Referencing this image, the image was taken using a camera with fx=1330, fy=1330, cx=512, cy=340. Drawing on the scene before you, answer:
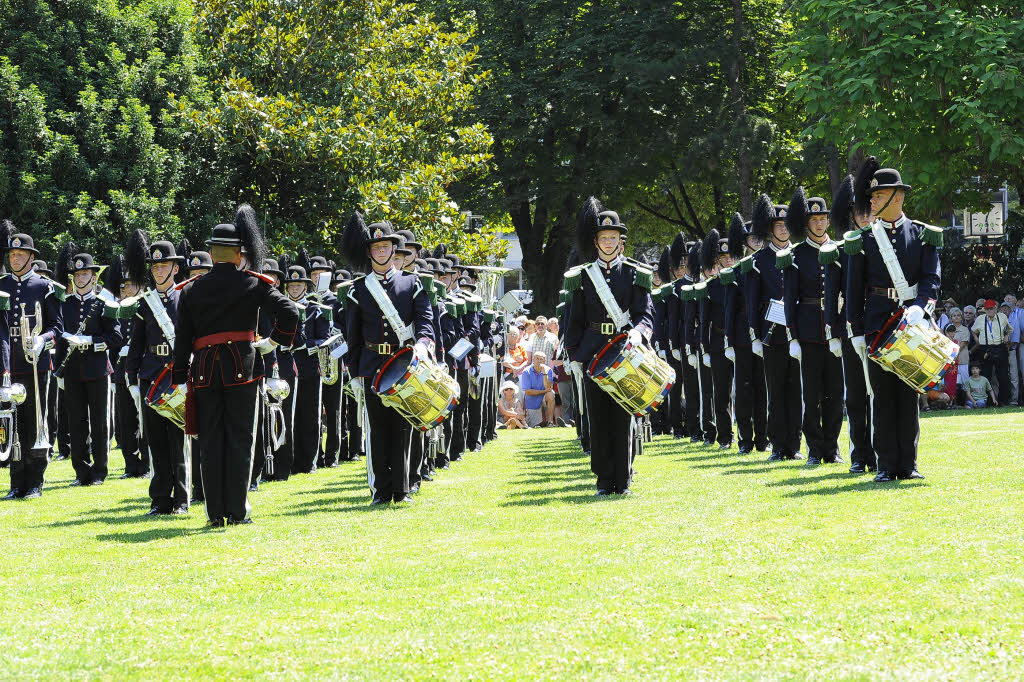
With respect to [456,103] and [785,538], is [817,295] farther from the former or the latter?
[456,103]

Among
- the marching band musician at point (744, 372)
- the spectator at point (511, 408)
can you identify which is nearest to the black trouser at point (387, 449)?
the marching band musician at point (744, 372)

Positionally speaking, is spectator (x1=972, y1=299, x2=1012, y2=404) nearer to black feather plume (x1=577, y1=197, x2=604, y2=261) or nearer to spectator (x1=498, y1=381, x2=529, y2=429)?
spectator (x1=498, y1=381, x2=529, y2=429)

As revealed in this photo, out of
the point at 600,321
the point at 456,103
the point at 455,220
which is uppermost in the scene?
the point at 456,103

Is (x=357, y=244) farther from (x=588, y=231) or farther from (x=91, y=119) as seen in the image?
(x=91, y=119)

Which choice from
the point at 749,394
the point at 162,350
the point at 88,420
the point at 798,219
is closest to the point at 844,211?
the point at 798,219

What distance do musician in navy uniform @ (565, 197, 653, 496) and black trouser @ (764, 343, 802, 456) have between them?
10.7ft

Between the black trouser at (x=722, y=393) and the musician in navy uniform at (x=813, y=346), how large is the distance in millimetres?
3450

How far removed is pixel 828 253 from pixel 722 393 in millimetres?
4890

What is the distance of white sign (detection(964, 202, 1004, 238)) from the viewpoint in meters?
37.4

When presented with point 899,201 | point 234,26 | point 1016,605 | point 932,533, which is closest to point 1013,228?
point 234,26

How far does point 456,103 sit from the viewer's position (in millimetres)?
29906

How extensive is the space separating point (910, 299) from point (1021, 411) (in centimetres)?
1305

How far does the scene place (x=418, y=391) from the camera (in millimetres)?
10820

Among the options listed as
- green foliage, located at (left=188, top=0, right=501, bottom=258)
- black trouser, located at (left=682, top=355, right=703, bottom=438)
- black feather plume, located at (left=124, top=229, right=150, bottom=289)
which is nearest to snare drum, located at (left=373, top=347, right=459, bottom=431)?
black feather plume, located at (left=124, top=229, right=150, bottom=289)
